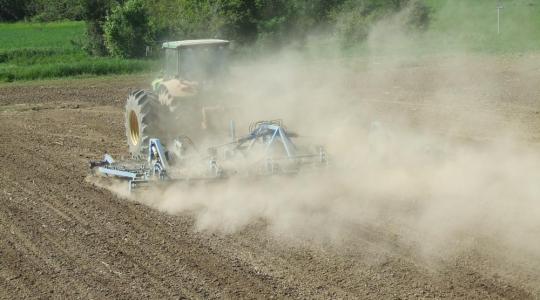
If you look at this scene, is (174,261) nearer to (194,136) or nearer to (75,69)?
(194,136)

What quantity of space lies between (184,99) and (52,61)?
23234 millimetres

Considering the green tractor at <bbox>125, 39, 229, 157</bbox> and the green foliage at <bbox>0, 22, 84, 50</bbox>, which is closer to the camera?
the green tractor at <bbox>125, 39, 229, 157</bbox>

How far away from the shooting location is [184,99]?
41.3ft

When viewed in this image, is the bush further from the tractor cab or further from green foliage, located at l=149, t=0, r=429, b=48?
the tractor cab

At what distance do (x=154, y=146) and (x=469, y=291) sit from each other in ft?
19.6

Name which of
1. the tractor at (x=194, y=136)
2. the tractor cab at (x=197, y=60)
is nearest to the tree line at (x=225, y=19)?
the tractor cab at (x=197, y=60)

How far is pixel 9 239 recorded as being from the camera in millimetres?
9562

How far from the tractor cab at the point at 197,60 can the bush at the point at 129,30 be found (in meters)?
20.2

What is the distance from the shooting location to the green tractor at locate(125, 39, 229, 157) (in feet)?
41.4

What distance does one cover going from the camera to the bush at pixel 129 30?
33.2 metres

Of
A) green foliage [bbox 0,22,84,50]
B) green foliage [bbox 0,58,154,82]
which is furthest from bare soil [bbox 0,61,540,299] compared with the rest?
green foliage [bbox 0,22,84,50]

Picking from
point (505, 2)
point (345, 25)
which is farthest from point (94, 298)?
point (345, 25)

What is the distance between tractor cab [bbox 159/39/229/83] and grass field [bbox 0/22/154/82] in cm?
1826

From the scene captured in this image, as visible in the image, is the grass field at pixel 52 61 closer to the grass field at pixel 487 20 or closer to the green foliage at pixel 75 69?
the green foliage at pixel 75 69
